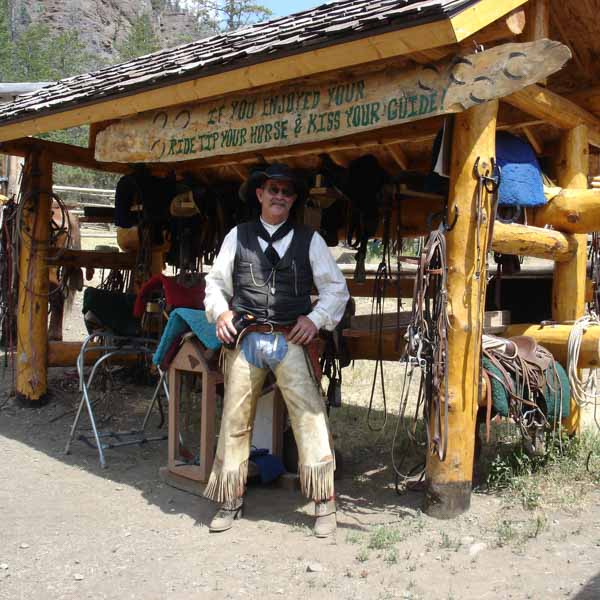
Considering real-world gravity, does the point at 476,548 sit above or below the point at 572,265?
below

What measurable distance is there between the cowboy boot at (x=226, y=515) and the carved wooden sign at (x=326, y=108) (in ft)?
7.72

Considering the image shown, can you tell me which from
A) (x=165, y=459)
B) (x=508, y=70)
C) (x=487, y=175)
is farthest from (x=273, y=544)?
(x=508, y=70)

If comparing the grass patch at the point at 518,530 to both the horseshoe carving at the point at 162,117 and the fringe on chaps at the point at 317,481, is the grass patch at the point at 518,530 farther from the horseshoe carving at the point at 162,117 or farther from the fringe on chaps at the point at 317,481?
the horseshoe carving at the point at 162,117

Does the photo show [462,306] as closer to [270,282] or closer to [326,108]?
[270,282]

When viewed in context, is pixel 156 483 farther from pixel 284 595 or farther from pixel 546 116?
pixel 546 116

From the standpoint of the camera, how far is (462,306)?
4203 mm

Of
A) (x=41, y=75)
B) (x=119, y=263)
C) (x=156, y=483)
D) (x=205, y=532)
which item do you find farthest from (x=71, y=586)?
(x=41, y=75)

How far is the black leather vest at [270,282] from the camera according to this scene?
168 inches

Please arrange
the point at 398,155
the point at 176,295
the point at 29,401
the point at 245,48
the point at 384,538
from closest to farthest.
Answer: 1. the point at 384,538
2. the point at 245,48
3. the point at 176,295
4. the point at 398,155
5. the point at 29,401

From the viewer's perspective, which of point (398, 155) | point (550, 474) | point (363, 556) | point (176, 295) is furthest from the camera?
point (398, 155)

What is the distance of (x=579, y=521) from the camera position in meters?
4.25

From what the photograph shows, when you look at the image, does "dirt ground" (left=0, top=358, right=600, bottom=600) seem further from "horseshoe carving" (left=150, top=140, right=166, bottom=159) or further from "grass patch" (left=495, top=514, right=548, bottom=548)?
"horseshoe carving" (left=150, top=140, right=166, bottom=159)

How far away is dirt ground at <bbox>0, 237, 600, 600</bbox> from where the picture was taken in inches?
135

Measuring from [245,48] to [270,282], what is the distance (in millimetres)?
1662
